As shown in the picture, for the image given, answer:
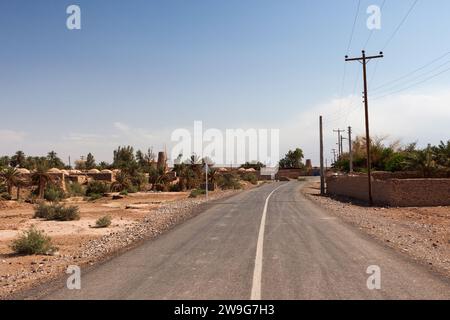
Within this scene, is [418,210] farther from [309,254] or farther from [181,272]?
[181,272]

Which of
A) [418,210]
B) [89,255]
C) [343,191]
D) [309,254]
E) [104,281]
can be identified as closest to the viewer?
[104,281]

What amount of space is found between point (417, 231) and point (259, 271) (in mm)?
9847

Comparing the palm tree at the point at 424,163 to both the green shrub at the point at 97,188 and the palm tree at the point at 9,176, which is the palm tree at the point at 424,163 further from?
the palm tree at the point at 9,176

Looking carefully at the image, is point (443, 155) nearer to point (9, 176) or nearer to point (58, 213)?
point (58, 213)

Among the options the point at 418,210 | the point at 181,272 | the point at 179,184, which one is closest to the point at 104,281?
the point at 181,272

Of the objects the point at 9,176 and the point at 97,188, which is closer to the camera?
the point at 9,176

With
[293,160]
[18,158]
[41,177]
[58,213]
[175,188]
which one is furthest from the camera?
[293,160]

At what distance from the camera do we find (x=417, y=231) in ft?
Result: 51.4

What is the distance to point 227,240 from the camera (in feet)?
41.8

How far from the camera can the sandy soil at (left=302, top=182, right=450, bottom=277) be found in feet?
34.4

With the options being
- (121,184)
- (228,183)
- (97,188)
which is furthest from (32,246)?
(228,183)

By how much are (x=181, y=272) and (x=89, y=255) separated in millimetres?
4662
